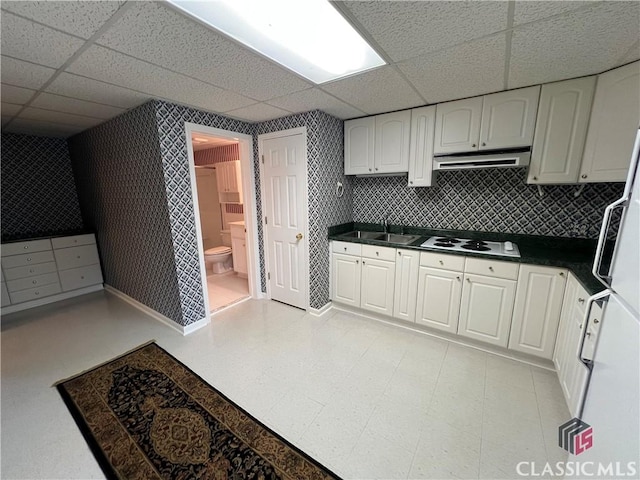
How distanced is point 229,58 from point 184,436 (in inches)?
92.0

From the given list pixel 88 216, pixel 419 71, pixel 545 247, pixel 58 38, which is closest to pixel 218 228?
pixel 88 216

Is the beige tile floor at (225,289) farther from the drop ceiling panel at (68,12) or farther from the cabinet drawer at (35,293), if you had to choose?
the drop ceiling panel at (68,12)

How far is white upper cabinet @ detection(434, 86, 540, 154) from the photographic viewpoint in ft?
6.90

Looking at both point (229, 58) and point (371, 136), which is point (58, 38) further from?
point (371, 136)

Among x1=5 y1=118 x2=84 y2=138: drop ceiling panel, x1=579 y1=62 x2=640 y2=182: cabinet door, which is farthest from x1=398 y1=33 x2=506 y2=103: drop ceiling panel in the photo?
x1=5 y1=118 x2=84 y2=138: drop ceiling panel

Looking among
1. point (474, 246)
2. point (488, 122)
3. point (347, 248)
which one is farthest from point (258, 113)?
point (474, 246)

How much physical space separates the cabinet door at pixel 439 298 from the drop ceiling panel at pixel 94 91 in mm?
3014

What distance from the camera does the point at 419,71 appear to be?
1.79 m

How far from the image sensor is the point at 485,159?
2.22m

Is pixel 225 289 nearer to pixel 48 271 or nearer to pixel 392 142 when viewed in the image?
pixel 48 271

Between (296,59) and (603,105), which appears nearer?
(296,59)

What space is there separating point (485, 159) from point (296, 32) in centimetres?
181

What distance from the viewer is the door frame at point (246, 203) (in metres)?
2.69

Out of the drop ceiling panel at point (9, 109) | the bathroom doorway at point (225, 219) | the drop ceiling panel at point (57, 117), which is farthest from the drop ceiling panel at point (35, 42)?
the bathroom doorway at point (225, 219)
